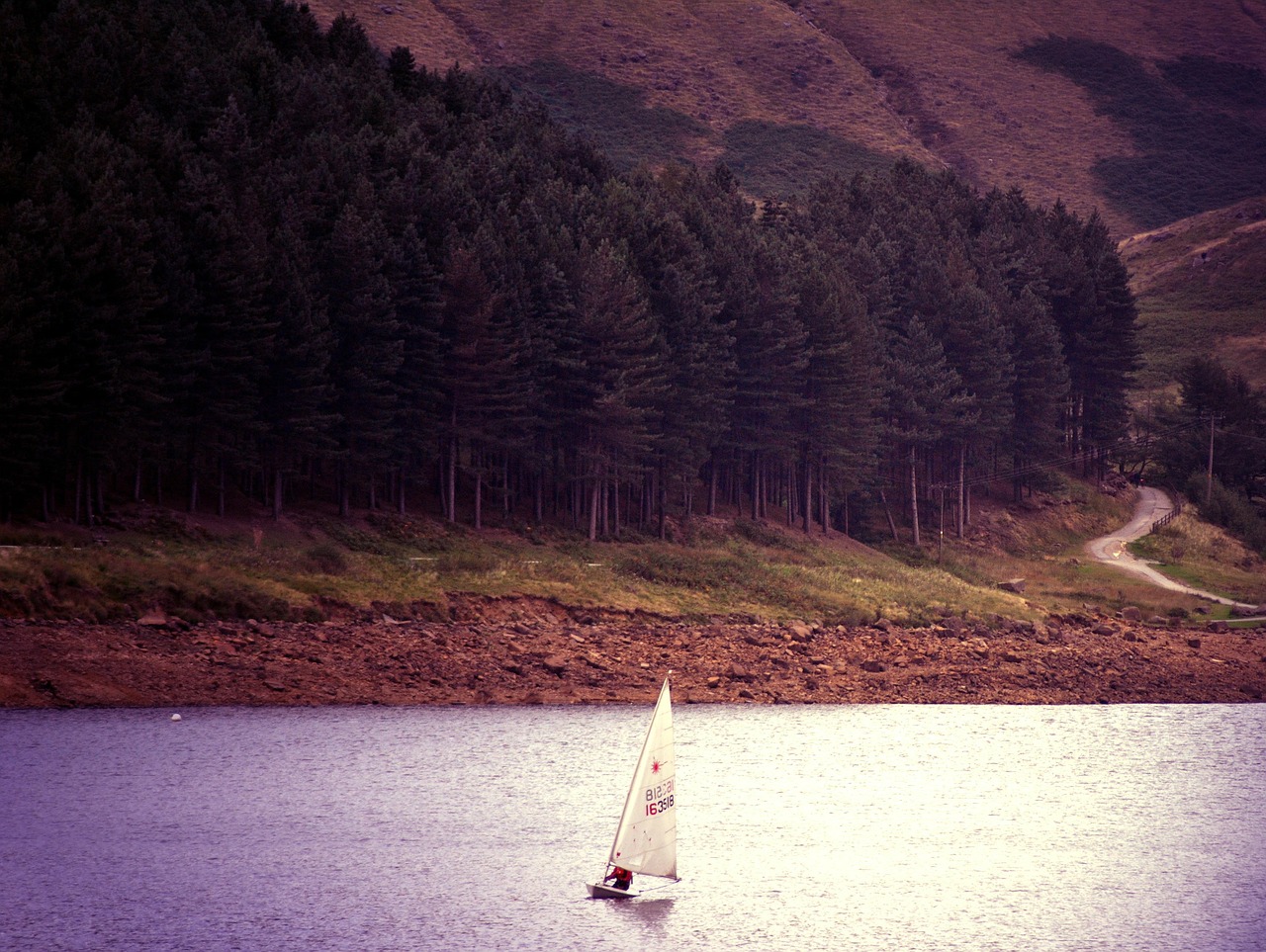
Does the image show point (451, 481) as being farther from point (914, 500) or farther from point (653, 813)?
point (653, 813)

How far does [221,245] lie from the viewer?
254 ft

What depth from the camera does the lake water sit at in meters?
32.8

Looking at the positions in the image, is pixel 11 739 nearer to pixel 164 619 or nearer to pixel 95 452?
pixel 164 619

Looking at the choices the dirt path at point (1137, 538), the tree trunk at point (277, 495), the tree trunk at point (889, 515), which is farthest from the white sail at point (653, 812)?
the tree trunk at point (889, 515)

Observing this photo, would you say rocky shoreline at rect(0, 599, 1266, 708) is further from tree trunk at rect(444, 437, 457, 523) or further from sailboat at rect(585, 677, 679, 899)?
sailboat at rect(585, 677, 679, 899)

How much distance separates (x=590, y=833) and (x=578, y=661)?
82.3 feet

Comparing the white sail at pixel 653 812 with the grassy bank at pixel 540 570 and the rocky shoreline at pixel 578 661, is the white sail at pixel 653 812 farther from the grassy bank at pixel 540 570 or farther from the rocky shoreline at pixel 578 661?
the grassy bank at pixel 540 570

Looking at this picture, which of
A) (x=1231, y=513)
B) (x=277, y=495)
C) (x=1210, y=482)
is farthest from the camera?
(x=1210, y=482)

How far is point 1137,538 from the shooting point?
13550 cm

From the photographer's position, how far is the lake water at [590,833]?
3284cm

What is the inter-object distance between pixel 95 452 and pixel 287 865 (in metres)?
36.7

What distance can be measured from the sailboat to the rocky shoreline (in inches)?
1111

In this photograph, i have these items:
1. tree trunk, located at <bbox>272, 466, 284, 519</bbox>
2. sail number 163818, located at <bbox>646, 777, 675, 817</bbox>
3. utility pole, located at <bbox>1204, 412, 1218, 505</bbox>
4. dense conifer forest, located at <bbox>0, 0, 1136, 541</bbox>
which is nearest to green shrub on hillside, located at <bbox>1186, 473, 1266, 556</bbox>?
utility pole, located at <bbox>1204, 412, 1218, 505</bbox>

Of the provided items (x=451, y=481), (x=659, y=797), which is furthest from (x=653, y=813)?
(x=451, y=481)
